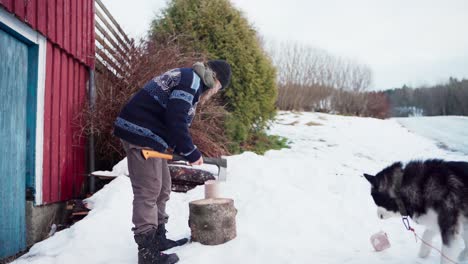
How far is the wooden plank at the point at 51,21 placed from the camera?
13.8 ft

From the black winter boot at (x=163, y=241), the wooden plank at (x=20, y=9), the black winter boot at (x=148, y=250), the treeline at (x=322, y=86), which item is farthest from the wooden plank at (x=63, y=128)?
the treeline at (x=322, y=86)

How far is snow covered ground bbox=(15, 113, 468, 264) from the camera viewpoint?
3.19m

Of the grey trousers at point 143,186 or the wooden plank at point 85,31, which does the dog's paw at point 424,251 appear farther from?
the wooden plank at point 85,31

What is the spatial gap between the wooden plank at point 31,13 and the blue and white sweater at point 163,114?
1.84 meters

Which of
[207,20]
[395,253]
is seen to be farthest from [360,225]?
[207,20]

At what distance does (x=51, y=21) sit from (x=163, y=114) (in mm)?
2459

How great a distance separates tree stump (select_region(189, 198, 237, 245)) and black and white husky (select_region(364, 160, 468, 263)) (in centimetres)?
139

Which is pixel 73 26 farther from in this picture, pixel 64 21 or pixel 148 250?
pixel 148 250

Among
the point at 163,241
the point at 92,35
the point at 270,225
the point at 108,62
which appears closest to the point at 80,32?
the point at 92,35

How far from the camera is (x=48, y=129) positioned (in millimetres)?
4320

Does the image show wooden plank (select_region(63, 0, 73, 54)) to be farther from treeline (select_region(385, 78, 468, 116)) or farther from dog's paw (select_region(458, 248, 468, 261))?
treeline (select_region(385, 78, 468, 116))

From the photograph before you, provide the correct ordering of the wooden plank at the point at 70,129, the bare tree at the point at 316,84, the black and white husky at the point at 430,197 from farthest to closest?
the bare tree at the point at 316,84
the wooden plank at the point at 70,129
the black and white husky at the point at 430,197

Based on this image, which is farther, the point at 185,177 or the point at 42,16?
the point at 185,177

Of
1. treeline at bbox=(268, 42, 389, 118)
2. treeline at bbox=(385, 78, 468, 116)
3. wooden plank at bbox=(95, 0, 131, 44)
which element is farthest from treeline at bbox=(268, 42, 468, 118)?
wooden plank at bbox=(95, 0, 131, 44)
